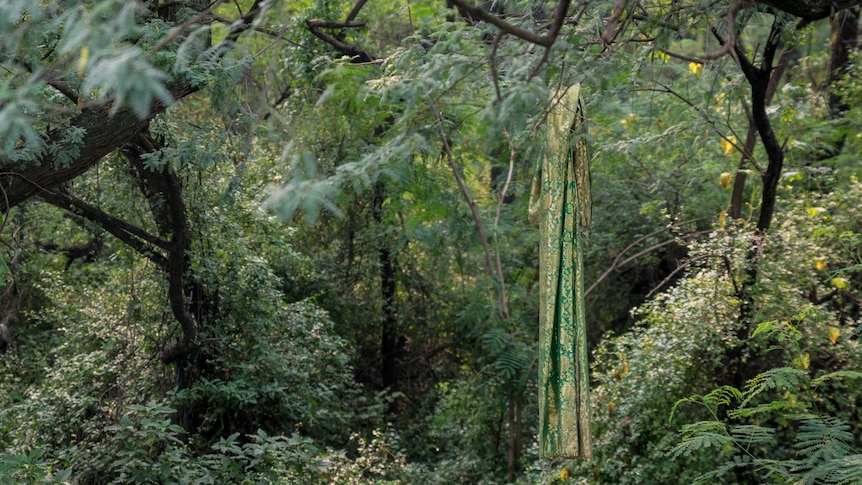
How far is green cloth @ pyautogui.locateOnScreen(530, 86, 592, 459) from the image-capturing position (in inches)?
139

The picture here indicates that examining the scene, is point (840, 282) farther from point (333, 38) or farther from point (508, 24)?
point (333, 38)

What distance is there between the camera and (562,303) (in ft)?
11.6

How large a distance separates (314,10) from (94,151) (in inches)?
66.2

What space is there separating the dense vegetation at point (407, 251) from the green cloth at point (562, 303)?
0.63 ft

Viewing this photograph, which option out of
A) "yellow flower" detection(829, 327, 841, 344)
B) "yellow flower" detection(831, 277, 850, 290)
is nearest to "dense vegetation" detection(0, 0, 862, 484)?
"yellow flower" detection(829, 327, 841, 344)

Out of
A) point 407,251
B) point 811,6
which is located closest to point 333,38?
point 407,251

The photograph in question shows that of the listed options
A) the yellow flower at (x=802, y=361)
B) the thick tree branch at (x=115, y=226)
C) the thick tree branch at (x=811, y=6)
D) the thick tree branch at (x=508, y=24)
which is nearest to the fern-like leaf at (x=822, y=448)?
the yellow flower at (x=802, y=361)

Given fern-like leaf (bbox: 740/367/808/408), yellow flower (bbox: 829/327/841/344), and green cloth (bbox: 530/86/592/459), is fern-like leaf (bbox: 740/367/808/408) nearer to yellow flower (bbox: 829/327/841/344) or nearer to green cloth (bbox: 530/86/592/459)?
yellow flower (bbox: 829/327/841/344)

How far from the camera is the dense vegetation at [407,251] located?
10.5ft

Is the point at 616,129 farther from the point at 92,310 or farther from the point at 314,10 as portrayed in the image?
the point at 92,310

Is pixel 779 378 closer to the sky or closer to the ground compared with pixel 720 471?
closer to the sky

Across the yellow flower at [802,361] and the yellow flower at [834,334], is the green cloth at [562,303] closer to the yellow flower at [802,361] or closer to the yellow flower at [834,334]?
the yellow flower at [802,361]

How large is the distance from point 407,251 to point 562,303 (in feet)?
11.4

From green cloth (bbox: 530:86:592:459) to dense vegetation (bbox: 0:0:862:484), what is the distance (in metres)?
0.19
